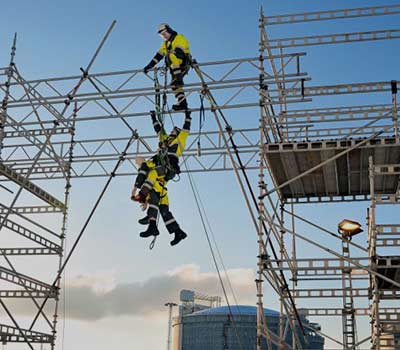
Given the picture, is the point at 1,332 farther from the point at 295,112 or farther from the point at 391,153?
the point at 391,153

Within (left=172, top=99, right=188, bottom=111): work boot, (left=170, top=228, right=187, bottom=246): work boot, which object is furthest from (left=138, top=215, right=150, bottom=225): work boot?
(left=172, top=99, right=188, bottom=111): work boot

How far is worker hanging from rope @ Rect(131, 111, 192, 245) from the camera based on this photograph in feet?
37.1

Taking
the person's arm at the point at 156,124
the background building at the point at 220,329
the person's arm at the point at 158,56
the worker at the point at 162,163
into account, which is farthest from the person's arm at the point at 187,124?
the background building at the point at 220,329

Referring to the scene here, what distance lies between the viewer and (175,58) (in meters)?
12.9

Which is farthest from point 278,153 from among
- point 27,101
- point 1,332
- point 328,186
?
point 1,332

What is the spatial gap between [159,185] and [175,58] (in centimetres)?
285

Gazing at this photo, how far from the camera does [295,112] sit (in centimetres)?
1507

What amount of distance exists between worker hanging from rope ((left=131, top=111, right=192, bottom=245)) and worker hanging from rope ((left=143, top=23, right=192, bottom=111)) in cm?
134

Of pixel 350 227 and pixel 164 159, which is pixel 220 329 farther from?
pixel 164 159

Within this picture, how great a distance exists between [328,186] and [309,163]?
219 centimetres

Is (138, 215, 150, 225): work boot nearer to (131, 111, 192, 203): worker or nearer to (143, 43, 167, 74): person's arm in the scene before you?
(131, 111, 192, 203): worker

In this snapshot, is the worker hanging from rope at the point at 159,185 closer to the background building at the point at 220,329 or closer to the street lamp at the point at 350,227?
the street lamp at the point at 350,227

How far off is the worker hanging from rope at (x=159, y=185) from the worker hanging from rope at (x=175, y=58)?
1345 mm

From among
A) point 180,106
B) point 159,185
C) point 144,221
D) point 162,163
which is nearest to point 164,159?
point 162,163
